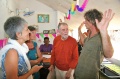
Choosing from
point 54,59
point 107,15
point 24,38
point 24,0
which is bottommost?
point 54,59

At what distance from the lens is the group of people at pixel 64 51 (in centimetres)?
129

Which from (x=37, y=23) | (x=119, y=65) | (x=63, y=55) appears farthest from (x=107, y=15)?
(x=37, y=23)

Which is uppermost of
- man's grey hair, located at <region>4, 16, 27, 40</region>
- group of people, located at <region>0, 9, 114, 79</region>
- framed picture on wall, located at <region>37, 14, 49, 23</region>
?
framed picture on wall, located at <region>37, 14, 49, 23</region>

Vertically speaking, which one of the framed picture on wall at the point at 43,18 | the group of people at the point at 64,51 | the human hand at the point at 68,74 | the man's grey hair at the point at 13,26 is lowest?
the human hand at the point at 68,74

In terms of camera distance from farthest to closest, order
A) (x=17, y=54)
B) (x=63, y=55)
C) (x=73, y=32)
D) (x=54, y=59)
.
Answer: (x=73, y=32) < (x=54, y=59) < (x=63, y=55) < (x=17, y=54)

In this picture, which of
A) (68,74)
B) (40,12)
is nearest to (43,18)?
(40,12)

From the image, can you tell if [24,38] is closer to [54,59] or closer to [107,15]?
[107,15]

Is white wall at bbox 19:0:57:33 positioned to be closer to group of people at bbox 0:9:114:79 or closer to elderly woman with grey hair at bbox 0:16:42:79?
group of people at bbox 0:9:114:79

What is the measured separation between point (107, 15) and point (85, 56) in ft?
1.82

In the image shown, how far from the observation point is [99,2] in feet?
9.70

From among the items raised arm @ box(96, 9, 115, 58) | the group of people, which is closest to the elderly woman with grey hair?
the group of people

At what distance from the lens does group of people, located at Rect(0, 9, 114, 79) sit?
129 cm

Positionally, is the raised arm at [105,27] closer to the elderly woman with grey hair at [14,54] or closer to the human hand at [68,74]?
the elderly woman with grey hair at [14,54]

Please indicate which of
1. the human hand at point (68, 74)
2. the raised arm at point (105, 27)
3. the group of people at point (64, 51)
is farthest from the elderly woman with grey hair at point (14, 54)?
the human hand at point (68, 74)
